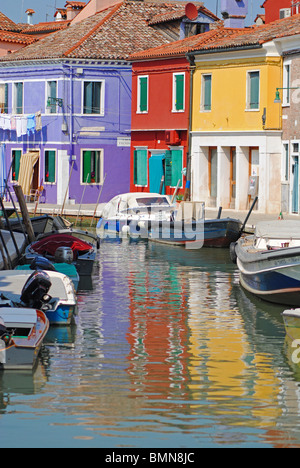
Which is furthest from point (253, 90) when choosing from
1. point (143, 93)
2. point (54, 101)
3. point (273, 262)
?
point (273, 262)

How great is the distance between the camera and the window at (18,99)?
164 ft

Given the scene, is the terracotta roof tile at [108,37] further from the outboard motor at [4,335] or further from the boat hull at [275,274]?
the outboard motor at [4,335]

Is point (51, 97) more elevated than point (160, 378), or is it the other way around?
point (51, 97)

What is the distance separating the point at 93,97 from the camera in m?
47.4

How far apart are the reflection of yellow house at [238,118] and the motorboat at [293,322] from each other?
21.8 metres

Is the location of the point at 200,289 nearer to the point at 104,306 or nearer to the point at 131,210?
the point at 104,306

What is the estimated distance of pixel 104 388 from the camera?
1449 centimetres

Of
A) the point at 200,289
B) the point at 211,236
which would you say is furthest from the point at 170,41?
the point at 200,289

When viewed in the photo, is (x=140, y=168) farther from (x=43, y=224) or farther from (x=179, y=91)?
(x=43, y=224)

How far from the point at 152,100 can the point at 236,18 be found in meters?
5.04

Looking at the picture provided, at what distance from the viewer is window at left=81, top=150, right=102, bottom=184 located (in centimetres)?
4722

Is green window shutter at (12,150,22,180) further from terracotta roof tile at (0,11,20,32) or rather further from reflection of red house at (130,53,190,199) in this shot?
terracotta roof tile at (0,11,20,32)

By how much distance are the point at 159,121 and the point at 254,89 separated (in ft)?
Result: 20.9

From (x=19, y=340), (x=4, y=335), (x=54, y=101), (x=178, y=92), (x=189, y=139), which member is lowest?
(x=19, y=340)
